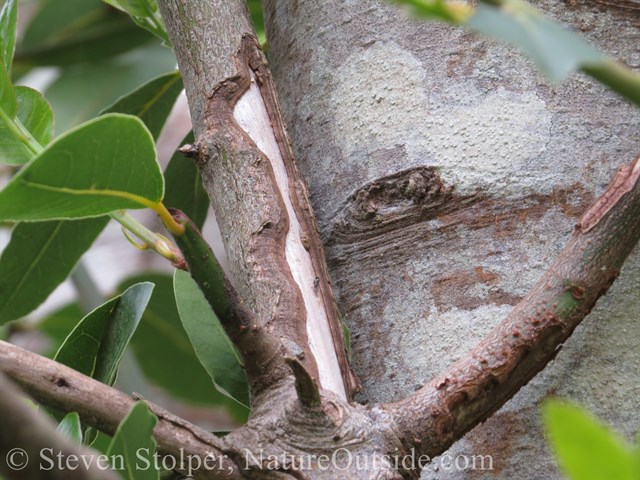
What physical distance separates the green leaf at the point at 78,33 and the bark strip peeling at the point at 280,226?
932mm

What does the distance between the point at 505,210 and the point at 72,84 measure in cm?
127

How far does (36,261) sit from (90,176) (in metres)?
0.34

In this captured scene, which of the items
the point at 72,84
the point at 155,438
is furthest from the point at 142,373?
the point at 155,438

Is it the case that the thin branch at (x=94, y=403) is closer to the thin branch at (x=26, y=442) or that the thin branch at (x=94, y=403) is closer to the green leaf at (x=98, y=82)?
the thin branch at (x=26, y=442)

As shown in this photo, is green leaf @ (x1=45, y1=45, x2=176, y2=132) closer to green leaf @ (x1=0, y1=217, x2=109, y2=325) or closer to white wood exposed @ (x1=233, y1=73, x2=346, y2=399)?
green leaf @ (x1=0, y1=217, x2=109, y2=325)

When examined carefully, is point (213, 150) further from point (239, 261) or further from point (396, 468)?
point (396, 468)

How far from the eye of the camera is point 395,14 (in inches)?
28.1

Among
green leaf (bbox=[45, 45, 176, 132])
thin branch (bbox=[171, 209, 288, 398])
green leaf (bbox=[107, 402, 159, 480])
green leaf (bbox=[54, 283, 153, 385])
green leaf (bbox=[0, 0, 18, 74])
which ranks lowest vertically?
green leaf (bbox=[107, 402, 159, 480])

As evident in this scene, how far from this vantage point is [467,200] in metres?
0.64

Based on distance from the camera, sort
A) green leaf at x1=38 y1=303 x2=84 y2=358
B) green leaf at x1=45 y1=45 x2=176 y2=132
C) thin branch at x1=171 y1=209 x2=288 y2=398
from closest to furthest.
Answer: thin branch at x1=171 y1=209 x2=288 y2=398 → green leaf at x1=38 y1=303 x2=84 y2=358 → green leaf at x1=45 y1=45 x2=176 y2=132

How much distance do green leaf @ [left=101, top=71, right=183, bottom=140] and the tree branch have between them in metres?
0.27

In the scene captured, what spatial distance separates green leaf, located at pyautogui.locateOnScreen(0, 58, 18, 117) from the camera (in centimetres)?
62

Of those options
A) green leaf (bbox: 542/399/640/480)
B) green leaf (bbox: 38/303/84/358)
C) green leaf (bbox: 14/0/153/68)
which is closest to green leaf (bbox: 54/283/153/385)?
green leaf (bbox: 542/399/640/480)

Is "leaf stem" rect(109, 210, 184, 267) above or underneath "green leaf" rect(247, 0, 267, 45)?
underneath
